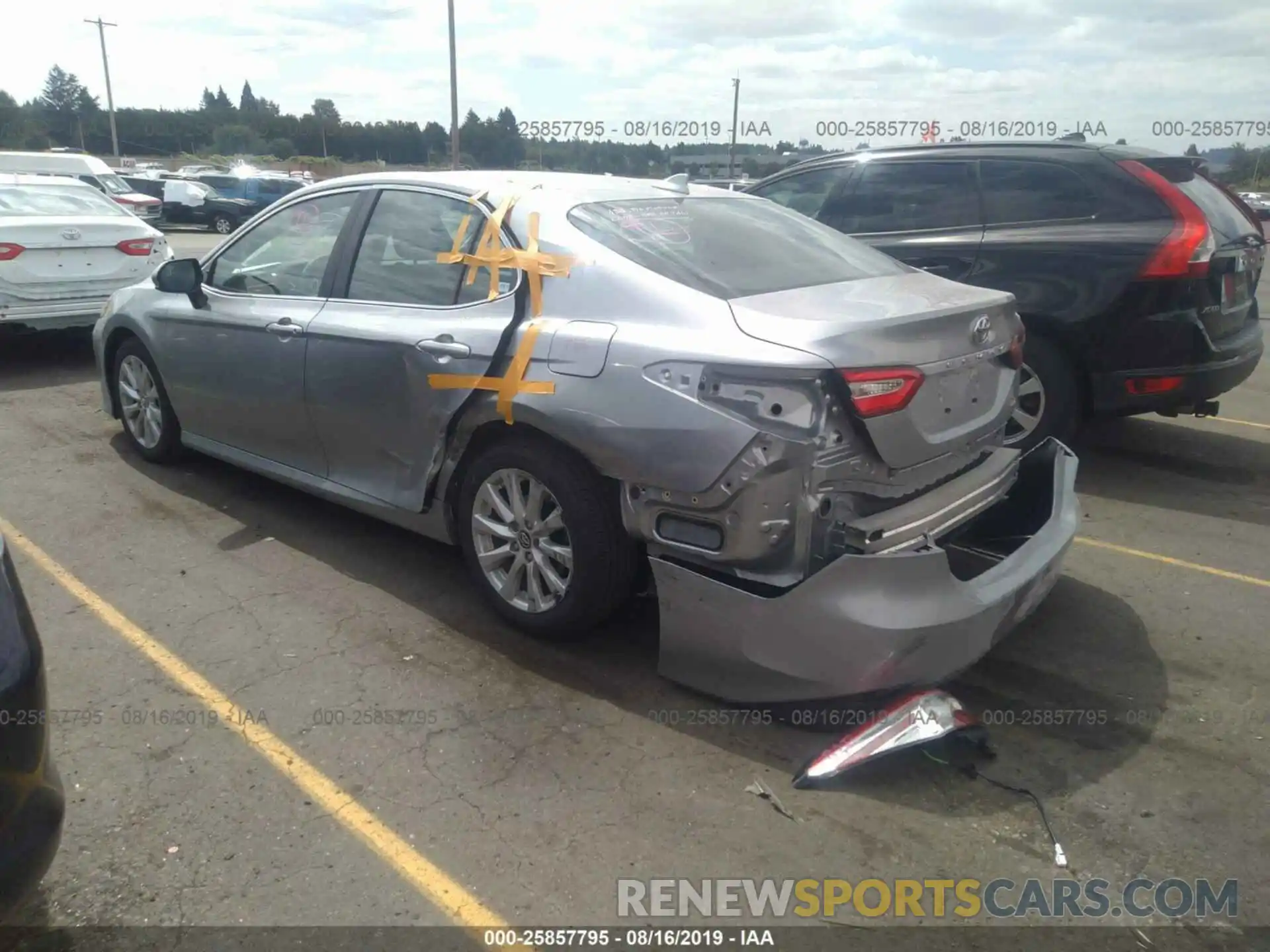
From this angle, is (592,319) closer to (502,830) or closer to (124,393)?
(502,830)

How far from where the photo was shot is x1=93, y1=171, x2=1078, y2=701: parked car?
2.97m

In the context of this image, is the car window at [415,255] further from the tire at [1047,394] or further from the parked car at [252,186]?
the parked car at [252,186]

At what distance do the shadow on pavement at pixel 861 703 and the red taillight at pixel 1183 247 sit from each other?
201 centimetres

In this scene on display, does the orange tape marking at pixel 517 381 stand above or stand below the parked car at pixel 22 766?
above

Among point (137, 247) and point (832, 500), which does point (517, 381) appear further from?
point (137, 247)

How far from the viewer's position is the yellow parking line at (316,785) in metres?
2.54

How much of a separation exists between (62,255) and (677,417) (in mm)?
6846

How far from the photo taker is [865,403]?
2959 mm

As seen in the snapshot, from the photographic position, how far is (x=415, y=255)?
4105 millimetres

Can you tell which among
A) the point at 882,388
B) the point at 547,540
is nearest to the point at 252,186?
the point at 547,540

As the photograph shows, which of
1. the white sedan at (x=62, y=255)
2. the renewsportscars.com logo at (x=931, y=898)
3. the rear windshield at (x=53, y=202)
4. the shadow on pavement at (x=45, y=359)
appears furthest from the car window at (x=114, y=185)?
the renewsportscars.com logo at (x=931, y=898)

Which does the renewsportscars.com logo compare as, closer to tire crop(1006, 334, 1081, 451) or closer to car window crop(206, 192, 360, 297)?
car window crop(206, 192, 360, 297)

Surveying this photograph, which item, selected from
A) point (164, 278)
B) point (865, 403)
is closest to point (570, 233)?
point (865, 403)

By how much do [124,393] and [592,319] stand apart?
3.67m
